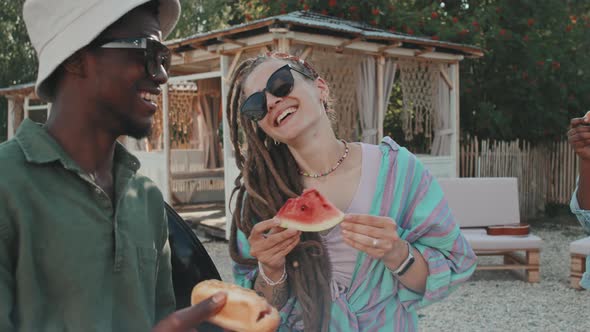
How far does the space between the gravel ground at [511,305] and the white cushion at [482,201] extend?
33.7 inches

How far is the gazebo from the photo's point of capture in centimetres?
895

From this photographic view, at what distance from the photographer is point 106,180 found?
1572mm

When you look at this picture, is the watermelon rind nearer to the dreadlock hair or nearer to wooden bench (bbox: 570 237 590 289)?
the dreadlock hair

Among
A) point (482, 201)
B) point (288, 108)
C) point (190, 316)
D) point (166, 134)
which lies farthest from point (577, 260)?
point (166, 134)

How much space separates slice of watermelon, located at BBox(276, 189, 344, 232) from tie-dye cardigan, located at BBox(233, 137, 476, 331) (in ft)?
0.69

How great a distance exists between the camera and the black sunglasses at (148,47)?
57.1 inches

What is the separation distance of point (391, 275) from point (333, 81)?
994 cm

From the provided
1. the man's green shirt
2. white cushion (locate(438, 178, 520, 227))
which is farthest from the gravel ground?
the man's green shirt

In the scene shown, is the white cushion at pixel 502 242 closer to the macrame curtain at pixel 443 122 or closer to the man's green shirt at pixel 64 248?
the macrame curtain at pixel 443 122

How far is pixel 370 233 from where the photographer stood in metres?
1.73

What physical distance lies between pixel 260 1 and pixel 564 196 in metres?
9.69

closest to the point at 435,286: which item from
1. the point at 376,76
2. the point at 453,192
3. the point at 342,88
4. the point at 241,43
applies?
the point at 453,192

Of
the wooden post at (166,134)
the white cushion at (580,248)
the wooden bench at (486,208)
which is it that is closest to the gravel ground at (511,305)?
the wooden bench at (486,208)

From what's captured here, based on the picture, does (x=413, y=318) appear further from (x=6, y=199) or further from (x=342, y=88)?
(x=342, y=88)
